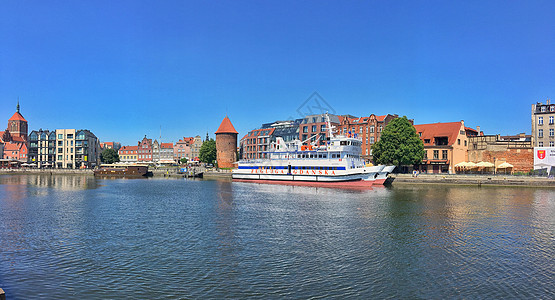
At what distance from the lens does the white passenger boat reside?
210ft

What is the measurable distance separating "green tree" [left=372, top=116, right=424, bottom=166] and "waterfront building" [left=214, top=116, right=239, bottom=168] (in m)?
58.4

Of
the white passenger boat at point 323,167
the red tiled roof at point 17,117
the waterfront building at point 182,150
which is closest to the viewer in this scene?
the white passenger boat at point 323,167

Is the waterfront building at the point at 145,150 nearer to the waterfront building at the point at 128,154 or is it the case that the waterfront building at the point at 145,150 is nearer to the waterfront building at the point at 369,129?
the waterfront building at the point at 128,154

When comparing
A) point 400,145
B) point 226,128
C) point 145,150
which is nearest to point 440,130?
point 400,145

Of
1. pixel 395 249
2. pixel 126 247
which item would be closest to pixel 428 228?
pixel 395 249

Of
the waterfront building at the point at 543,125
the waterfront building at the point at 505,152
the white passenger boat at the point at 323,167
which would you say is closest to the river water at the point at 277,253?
the white passenger boat at the point at 323,167

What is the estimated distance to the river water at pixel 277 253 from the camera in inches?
591

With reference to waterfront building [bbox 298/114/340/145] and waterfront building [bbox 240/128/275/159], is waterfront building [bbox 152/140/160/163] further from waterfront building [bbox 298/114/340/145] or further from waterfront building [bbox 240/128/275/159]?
waterfront building [bbox 298/114/340/145]

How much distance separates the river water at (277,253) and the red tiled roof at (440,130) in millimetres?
46734

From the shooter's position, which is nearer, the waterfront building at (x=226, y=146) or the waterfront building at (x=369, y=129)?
the waterfront building at (x=369, y=129)

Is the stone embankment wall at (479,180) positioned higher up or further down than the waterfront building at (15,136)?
further down

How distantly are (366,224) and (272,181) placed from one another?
47612 mm

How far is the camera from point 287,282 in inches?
616

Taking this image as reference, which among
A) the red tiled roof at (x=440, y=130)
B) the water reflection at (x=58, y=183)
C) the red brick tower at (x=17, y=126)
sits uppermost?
the red brick tower at (x=17, y=126)
